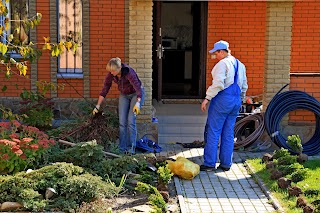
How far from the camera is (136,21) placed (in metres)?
11.5

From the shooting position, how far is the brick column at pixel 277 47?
11562 millimetres

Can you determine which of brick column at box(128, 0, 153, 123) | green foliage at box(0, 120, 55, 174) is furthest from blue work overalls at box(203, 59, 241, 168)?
green foliage at box(0, 120, 55, 174)

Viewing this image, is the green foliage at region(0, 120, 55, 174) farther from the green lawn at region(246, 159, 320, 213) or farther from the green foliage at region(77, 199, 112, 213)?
the green lawn at region(246, 159, 320, 213)

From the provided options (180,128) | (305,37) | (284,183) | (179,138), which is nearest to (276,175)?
(284,183)

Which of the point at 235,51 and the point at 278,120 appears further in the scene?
the point at 235,51

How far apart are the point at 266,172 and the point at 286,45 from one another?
314 cm

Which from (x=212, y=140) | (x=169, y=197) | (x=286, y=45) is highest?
(x=286, y=45)

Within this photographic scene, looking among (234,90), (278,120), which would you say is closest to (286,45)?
(278,120)

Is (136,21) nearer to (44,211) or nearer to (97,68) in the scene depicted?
(97,68)

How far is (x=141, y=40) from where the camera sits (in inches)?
455

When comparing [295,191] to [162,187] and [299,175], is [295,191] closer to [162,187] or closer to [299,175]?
[299,175]

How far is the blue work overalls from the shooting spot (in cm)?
966

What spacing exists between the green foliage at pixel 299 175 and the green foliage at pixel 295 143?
1.57 m

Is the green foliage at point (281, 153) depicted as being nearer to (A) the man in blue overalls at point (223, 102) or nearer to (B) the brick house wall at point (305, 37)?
(A) the man in blue overalls at point (223, 102)
